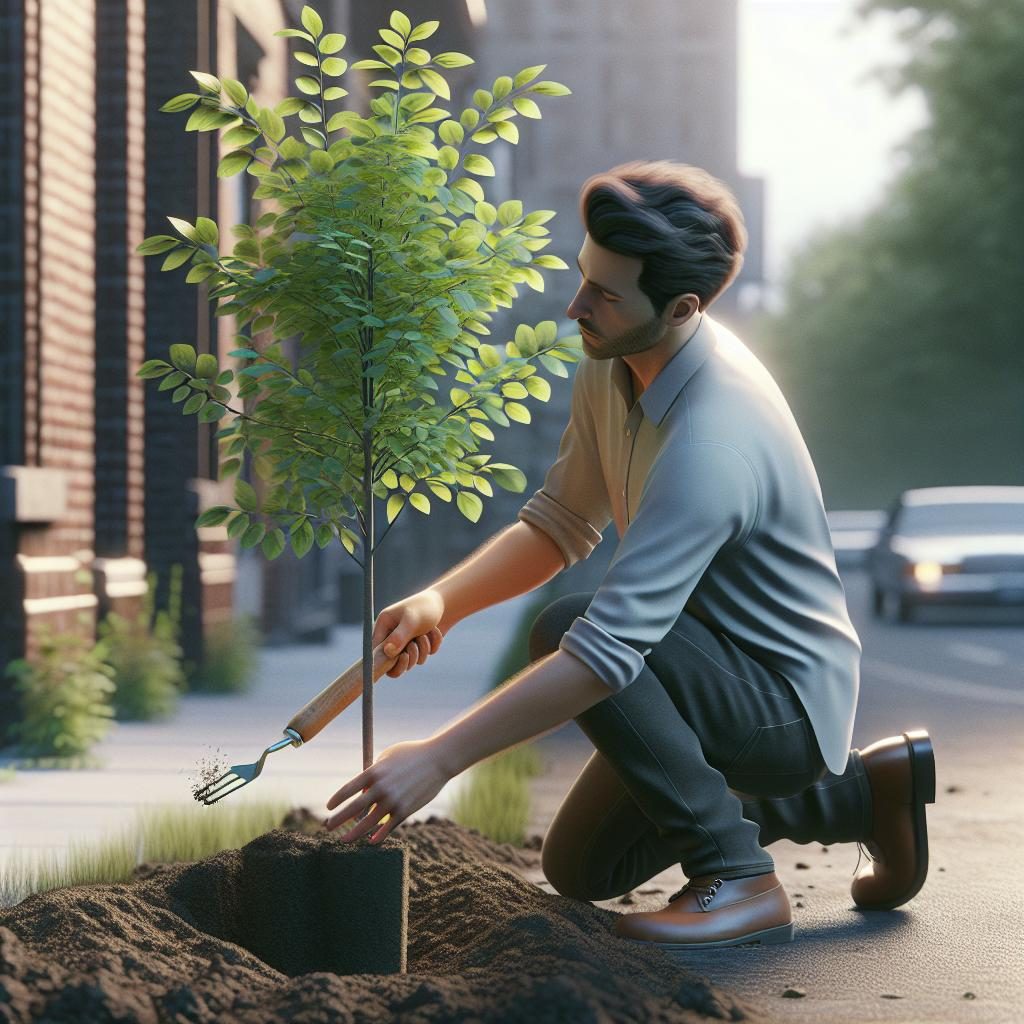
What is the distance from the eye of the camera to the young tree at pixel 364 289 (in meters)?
3.81

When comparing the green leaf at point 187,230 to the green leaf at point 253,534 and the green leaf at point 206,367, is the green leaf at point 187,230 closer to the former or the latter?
the green leaf at point 206,367

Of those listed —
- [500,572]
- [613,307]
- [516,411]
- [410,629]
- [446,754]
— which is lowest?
[446,754]

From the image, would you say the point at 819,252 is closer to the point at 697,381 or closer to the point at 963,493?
the point at 963,493

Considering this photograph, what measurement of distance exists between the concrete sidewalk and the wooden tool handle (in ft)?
4.69

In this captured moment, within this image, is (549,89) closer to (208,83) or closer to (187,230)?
(208,83)

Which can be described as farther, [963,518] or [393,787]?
[963,518]

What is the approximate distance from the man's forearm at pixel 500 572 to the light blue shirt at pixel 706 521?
0.05 m

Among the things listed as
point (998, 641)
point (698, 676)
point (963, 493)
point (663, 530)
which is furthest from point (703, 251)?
point (963, 493)

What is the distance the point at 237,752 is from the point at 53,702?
805 millimetres

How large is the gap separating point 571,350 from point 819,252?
7375 centimetres

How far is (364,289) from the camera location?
12.6 ft

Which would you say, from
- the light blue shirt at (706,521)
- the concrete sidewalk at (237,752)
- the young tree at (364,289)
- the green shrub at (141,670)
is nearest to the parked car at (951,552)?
the concrete sidewalk at (237,752)

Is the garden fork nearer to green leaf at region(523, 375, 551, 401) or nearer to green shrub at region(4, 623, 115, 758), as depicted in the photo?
green leaf at region(523, 375, 551, 401)

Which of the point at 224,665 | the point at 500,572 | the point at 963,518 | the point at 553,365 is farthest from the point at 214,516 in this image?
the point at 963,518
